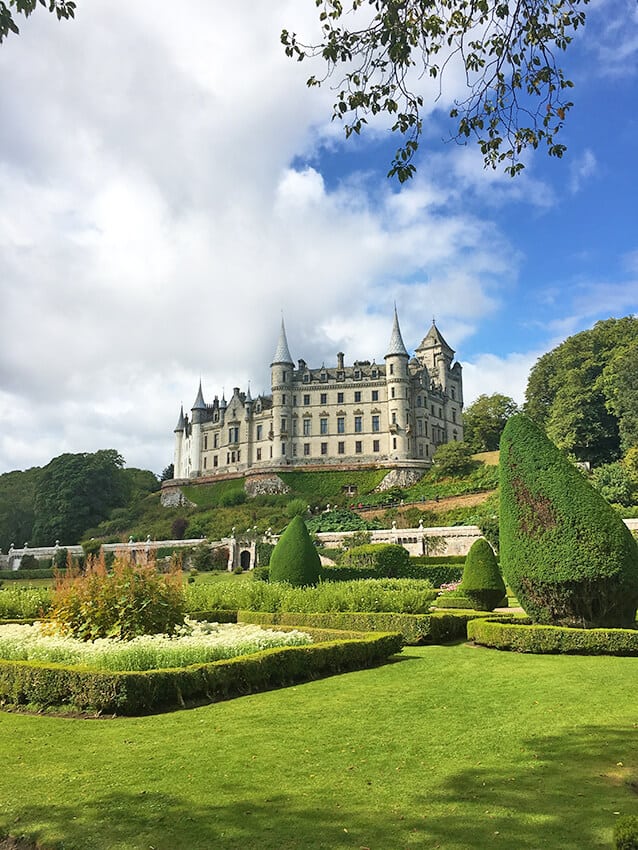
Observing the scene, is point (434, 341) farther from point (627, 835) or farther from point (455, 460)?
point (627, 835)

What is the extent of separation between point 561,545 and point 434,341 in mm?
71091

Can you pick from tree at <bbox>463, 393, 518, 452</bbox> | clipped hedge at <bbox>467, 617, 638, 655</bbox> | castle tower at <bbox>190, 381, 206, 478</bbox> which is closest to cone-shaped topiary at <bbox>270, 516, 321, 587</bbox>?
clipped hedge at <bbox>467, 617, 638, 655</bbox>

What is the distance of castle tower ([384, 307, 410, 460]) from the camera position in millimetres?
70500

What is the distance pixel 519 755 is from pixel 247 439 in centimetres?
7010

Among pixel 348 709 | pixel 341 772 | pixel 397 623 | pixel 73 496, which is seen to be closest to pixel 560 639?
pixel 397 623

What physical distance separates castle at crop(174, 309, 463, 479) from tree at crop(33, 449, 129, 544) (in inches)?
468

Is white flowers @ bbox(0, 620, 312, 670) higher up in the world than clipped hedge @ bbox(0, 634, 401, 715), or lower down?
higher up

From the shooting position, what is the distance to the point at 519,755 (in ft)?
20.4

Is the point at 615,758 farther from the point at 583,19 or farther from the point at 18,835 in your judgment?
the point at 583,19

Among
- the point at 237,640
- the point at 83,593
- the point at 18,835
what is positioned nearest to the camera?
the point at 18,835

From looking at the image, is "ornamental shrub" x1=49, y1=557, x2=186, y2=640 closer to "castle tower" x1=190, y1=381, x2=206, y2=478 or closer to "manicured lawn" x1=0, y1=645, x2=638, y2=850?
"manicured lawn" x1=0, y1=645, x2=638, y2=850

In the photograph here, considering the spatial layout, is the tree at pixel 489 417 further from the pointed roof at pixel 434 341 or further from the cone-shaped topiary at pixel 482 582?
the cone-shaped topiary at pixel 482 582

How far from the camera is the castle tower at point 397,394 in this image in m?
70.5

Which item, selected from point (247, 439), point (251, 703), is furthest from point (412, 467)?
point (251, 703)
